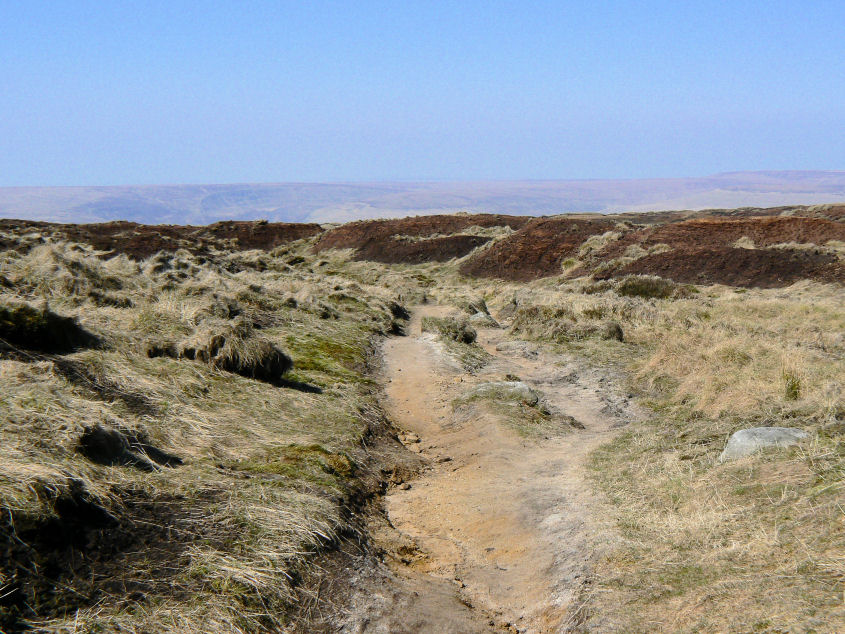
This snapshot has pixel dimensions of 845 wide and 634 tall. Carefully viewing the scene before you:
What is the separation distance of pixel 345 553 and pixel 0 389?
11.4ft

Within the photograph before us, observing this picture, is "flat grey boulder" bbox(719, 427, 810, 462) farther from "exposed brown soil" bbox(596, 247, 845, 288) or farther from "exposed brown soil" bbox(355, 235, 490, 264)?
"exposed brown soil" bbox(355, 235, 490, 264)

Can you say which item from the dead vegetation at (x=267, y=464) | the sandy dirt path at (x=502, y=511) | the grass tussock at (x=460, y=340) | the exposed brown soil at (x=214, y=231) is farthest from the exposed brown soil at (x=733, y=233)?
the exposed brown soil at (x=214, y=231)

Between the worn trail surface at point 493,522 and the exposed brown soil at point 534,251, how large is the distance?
86.2 ft

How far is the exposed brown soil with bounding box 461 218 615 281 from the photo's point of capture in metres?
38.4

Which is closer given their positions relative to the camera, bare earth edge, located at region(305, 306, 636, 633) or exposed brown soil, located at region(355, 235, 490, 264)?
bare earth edge, located at region(305, 306, 636, 633)

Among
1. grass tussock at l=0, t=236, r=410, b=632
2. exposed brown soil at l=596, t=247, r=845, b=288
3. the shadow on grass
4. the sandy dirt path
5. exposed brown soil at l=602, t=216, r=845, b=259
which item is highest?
exposed brown soil at l=602, t=216, r=845, b=259

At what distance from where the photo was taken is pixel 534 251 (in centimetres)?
4009

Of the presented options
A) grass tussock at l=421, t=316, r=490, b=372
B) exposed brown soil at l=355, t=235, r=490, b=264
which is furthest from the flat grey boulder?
exposed brown soil at l=355, t=235, r=490, b=264

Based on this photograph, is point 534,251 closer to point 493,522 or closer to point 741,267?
point 741,267

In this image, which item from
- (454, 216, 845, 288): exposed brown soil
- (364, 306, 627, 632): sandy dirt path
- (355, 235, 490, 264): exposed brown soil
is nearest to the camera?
(364, 306, 627, 632): sandy dirt path

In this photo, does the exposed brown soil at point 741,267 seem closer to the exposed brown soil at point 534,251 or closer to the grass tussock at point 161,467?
the exposed brown soil at point 534,251

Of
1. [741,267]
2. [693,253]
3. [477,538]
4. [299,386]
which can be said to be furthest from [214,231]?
[477,538]

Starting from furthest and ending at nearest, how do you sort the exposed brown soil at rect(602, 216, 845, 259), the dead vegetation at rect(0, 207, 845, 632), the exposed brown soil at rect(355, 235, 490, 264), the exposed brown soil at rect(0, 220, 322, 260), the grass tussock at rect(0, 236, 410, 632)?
the exposed brown soil at rect(0, 220, 322, 260), the exposed brown soil at rect(355, 235, 490, 264), the exposed brown soil at rect(602, 216, 845, 259), the dead vegetation at rect(0, 207, 845, 632), the grass tussock at rect(0, 236, 410, 632)

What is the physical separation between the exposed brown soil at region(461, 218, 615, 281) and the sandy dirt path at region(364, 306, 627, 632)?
25953 millimetres
